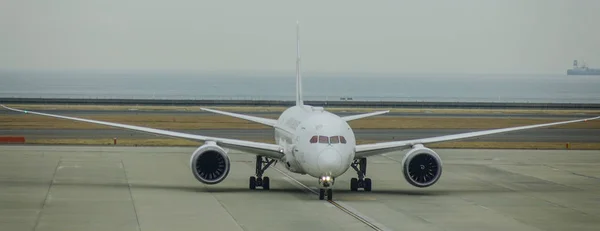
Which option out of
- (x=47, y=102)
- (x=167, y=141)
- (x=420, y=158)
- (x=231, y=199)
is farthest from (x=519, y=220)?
(x=47, y=102)

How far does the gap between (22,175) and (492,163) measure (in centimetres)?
2610

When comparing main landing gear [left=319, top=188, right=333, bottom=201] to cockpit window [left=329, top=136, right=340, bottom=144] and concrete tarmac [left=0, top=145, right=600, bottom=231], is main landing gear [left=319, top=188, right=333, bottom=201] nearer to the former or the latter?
concrete tarmac [left=0, top=145, right=600, bottom=231]

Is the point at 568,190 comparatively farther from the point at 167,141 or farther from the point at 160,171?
the point at 167,141

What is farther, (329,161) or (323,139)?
(323,139)

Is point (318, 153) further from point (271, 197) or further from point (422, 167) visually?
point (422, 167)

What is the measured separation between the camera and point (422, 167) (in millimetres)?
45125

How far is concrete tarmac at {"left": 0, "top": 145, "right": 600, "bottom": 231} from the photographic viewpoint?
35.8 metres

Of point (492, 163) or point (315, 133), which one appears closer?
point (315, 133)

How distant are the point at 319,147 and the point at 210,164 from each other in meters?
5.10

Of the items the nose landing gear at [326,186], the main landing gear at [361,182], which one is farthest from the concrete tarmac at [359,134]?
the nose landing gear at [326,186]

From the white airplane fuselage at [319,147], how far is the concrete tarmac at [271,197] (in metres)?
1.25

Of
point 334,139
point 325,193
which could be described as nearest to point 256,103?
point 325,193

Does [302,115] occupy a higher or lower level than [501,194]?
higher

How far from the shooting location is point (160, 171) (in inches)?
2141
